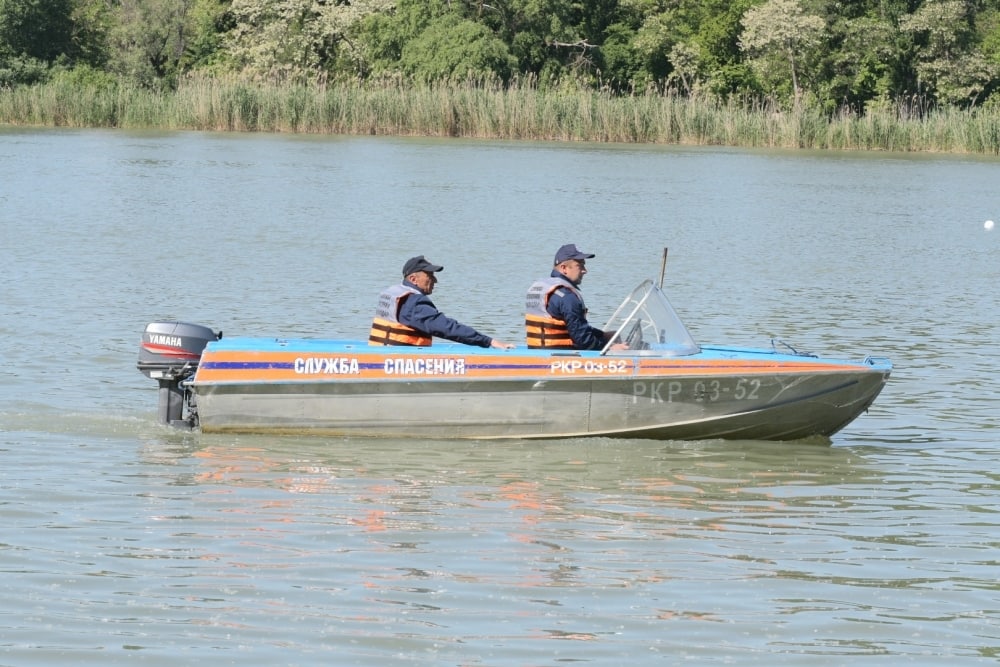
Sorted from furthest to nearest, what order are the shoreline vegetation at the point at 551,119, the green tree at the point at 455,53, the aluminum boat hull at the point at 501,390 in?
the green tree at the point at 455,53 → the shoreline vegetation at the point at 551,119 → the aluminum boat hull at the point at 501,390

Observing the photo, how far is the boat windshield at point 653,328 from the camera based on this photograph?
11398 mm

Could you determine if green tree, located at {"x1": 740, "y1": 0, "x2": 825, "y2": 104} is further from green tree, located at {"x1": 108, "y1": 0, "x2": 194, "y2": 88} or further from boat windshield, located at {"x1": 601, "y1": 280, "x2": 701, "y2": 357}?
boat windshield, located at {"x1": 601, "y1": 280, "x2": 701, "y2": 357}

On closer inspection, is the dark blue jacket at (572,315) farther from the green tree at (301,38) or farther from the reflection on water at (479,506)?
the green tree at (301,38)

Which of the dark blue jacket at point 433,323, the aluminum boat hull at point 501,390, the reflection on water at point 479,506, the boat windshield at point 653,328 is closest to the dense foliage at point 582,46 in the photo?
the reflection on water at point 479,506

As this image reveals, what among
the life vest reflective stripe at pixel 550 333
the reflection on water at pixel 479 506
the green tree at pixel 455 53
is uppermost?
the green tree at pixel 455 53

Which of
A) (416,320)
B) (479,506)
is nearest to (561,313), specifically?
(416,320)

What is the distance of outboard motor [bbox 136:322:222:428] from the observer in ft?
37.1

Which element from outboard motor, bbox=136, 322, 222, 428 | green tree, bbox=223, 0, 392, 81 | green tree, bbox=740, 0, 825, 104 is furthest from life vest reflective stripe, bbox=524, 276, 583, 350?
green tree, bbox=223, 0, 392, 81

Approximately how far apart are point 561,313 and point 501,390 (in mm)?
720

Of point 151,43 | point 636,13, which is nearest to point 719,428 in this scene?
point 636,13

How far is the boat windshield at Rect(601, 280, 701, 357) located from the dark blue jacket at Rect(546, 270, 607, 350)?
0.17 metres

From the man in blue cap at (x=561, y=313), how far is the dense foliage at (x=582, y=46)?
5001cm

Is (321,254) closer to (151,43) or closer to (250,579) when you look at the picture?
(250,579)

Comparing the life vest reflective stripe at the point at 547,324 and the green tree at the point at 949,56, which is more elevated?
the green tree at the point at 949,56
